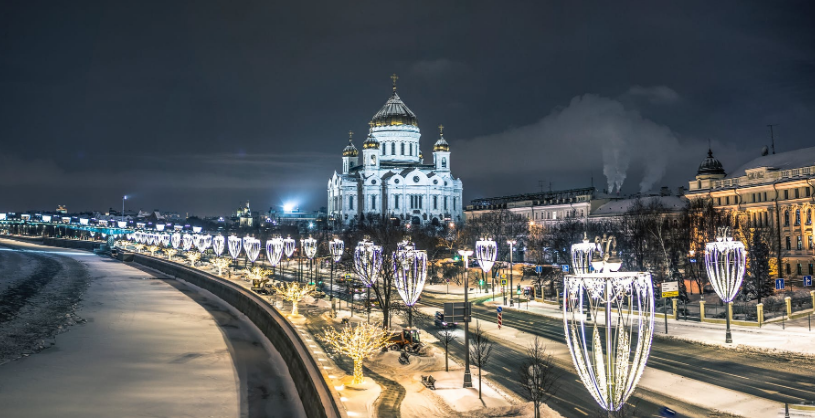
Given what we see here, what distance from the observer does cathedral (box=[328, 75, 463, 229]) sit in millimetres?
135875

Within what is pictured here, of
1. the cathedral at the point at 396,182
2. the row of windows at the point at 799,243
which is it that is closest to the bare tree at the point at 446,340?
the row of windows at the point at 799,243

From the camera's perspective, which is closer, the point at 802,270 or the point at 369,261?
the point at 369,261

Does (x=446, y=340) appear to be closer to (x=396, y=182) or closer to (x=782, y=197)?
(x=782, y=197)

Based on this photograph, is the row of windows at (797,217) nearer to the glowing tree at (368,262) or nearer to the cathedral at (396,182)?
the glowing tree at (368,262)

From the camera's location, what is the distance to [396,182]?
136m

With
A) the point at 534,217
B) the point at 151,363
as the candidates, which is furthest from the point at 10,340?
the point at 534,217

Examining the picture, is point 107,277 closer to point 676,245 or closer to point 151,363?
point 151,363

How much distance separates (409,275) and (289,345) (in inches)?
279

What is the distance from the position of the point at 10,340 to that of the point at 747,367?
4548 centimetres

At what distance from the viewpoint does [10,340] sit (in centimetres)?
4522

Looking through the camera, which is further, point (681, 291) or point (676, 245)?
point (676, 245)

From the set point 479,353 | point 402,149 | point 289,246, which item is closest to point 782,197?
point 479,353

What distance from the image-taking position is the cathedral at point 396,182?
135875 millimetres

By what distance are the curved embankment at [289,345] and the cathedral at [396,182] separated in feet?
217
